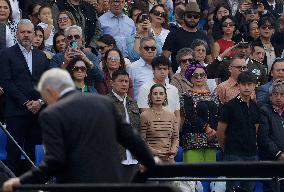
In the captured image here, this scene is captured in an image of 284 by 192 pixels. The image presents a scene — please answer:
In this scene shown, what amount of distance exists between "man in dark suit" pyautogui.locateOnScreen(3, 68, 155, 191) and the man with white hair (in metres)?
5.86

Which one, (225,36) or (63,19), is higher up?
(63,19)

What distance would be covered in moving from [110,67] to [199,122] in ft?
5.36

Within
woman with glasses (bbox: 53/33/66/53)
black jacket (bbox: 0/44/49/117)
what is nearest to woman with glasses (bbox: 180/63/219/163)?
woman with glasses (bbox: 53/33/66/53)

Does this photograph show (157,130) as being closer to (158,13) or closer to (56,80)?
(158,13)

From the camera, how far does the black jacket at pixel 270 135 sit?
48.3 feet

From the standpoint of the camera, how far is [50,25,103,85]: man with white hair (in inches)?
584

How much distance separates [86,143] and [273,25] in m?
10.6

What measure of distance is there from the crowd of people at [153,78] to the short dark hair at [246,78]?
2 cm

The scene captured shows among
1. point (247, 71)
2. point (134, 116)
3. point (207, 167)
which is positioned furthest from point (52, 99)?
point (247, 71)

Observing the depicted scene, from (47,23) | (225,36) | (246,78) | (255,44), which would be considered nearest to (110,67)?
(47,23)

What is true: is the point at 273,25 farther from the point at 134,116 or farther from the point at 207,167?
the point at 207,167

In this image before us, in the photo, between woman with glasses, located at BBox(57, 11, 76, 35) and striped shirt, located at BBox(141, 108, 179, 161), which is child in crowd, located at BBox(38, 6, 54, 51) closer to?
woman with glasses, located at BBox(57, 11, 76, 35)

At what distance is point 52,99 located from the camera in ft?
28.7

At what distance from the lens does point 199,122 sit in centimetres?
1491
